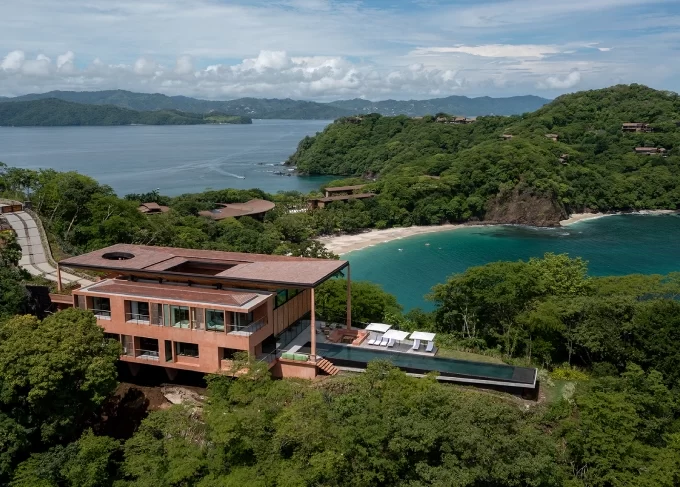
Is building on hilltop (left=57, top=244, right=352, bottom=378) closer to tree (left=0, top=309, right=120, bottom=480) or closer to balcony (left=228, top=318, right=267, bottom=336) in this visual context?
balcony (left=228, top=318, right=267, bottom=336)

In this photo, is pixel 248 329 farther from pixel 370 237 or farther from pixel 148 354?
pixel 370 237

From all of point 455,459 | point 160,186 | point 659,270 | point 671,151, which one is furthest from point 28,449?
point 671,151

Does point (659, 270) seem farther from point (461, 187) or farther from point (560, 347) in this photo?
point (560, 347)

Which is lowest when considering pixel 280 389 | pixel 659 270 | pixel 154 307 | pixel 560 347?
pixel 659 270

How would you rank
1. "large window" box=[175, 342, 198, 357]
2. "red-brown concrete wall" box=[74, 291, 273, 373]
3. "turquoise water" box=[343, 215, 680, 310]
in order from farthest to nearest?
"turquoise water" box=[343, 215, 680, 310]
"large window" box=[175, 342, 198, 357]
"red-brown concrete wall" box=[74, 291, 273, 373]

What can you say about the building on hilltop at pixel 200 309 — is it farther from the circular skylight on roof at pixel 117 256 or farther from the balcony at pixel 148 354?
the circular skylight on roof at pixel 117 256

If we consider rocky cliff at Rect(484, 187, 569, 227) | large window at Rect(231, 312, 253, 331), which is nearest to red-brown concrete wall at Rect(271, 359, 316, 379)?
large window at Rect(231, 312, 253, 331)


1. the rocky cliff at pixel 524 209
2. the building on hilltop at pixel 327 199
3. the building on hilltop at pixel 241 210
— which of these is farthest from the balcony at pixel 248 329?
the rocky cliff at pixel 524 209
